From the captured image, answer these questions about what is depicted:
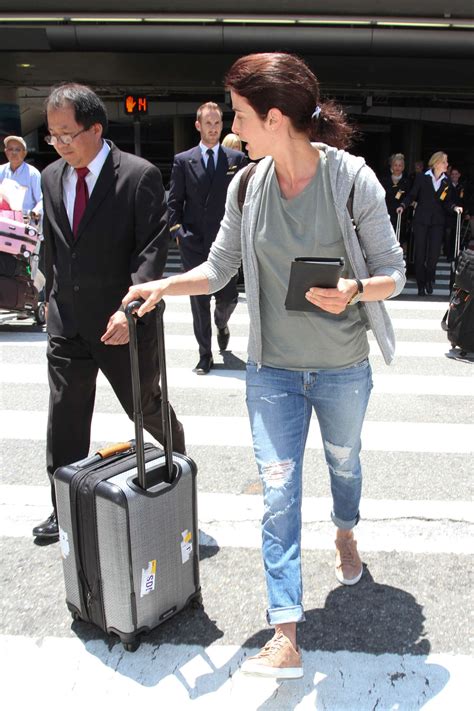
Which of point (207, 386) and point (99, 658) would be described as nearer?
point (99, 658)

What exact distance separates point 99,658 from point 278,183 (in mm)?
1815

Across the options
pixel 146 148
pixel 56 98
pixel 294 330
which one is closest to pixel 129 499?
pixel 294 330

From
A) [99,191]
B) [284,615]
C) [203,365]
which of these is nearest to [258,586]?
[284,615]

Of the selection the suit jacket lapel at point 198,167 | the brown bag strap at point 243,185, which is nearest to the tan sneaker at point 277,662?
the brown bag strap at point 243,185

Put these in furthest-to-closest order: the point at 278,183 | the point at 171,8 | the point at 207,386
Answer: the point at 171,8, the point at 207,386, the point at 278,183

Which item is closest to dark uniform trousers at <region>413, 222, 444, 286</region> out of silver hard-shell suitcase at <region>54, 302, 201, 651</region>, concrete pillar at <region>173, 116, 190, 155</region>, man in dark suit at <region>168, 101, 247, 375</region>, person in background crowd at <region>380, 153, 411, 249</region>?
person in background crowd at <region>380, 153, 411, 249</region>

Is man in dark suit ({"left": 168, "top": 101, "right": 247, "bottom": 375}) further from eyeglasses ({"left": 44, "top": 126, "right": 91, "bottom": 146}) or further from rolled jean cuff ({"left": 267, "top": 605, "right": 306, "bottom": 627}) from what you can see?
rolled jean cuff ({"left": 267, "top": 605, "right": 306, "bottom": 627})

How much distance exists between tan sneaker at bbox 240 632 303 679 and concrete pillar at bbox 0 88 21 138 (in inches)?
932

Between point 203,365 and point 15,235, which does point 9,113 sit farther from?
point 203,365

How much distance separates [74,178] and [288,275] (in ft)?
4.04

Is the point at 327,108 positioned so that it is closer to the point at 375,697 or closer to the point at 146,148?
the point at 375,697

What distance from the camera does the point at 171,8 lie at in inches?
628

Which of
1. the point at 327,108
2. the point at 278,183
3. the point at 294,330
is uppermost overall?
the point at 327,108

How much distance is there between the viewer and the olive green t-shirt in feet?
8.52
